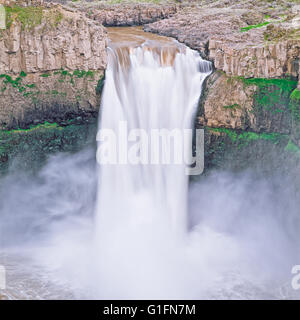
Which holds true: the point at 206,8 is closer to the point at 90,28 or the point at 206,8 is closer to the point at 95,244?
the point at 90,28

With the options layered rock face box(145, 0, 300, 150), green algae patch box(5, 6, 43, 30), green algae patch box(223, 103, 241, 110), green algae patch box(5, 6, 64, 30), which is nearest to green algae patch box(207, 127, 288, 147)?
layered rock face box(145, 0, 300, 150)

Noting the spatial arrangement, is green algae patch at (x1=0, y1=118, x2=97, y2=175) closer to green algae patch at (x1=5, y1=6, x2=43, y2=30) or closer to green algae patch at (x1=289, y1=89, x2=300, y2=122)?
green algae patch at (x1=5, y1=6, x2=43, y2=30)

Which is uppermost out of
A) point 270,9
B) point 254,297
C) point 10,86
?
point 270,9

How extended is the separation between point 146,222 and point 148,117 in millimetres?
4587

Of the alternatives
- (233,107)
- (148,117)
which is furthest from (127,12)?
(233,107)

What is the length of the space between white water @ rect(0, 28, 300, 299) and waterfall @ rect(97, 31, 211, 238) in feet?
0.15

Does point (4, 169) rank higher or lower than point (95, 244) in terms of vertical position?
higher

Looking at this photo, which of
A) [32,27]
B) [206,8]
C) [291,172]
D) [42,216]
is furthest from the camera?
[206,8]

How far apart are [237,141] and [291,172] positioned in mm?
2940

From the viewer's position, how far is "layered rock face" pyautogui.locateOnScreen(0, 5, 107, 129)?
16188 mm

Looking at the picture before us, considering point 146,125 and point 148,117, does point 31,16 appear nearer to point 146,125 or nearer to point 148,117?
point 148,117

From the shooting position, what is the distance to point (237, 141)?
1669 cm
